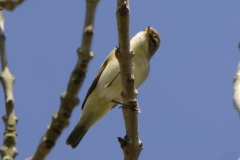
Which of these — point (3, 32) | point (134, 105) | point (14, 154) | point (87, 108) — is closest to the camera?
point (14, 154)

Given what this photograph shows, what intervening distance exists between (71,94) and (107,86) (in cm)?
327

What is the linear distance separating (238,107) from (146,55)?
3380mm

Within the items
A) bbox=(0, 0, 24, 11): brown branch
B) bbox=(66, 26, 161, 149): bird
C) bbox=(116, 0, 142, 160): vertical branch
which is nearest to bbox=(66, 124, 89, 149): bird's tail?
bbox=(66, 26, 161, 149): bird

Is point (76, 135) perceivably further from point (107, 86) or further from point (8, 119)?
point (8, 119)

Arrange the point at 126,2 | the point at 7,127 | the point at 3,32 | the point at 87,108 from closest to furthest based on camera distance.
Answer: the point at 7,127
the point at 126,2
the point at 3,32
the point at 87,108

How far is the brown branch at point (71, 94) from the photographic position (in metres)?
2.47

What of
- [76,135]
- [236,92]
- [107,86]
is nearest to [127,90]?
[236,92]

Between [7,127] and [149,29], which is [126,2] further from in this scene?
[149,29]

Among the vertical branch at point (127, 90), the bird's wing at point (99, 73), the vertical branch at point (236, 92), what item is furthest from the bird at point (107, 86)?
the vertical branch at point (236, 92)

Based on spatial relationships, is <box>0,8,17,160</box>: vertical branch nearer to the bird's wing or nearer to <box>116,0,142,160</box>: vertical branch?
<box>116,0,142,160</box>: vertical branch

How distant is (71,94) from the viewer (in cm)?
260

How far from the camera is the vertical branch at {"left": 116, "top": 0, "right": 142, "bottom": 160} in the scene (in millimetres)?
2959

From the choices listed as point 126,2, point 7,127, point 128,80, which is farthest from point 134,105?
point 7,127

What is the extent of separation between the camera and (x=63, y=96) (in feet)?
8.61
